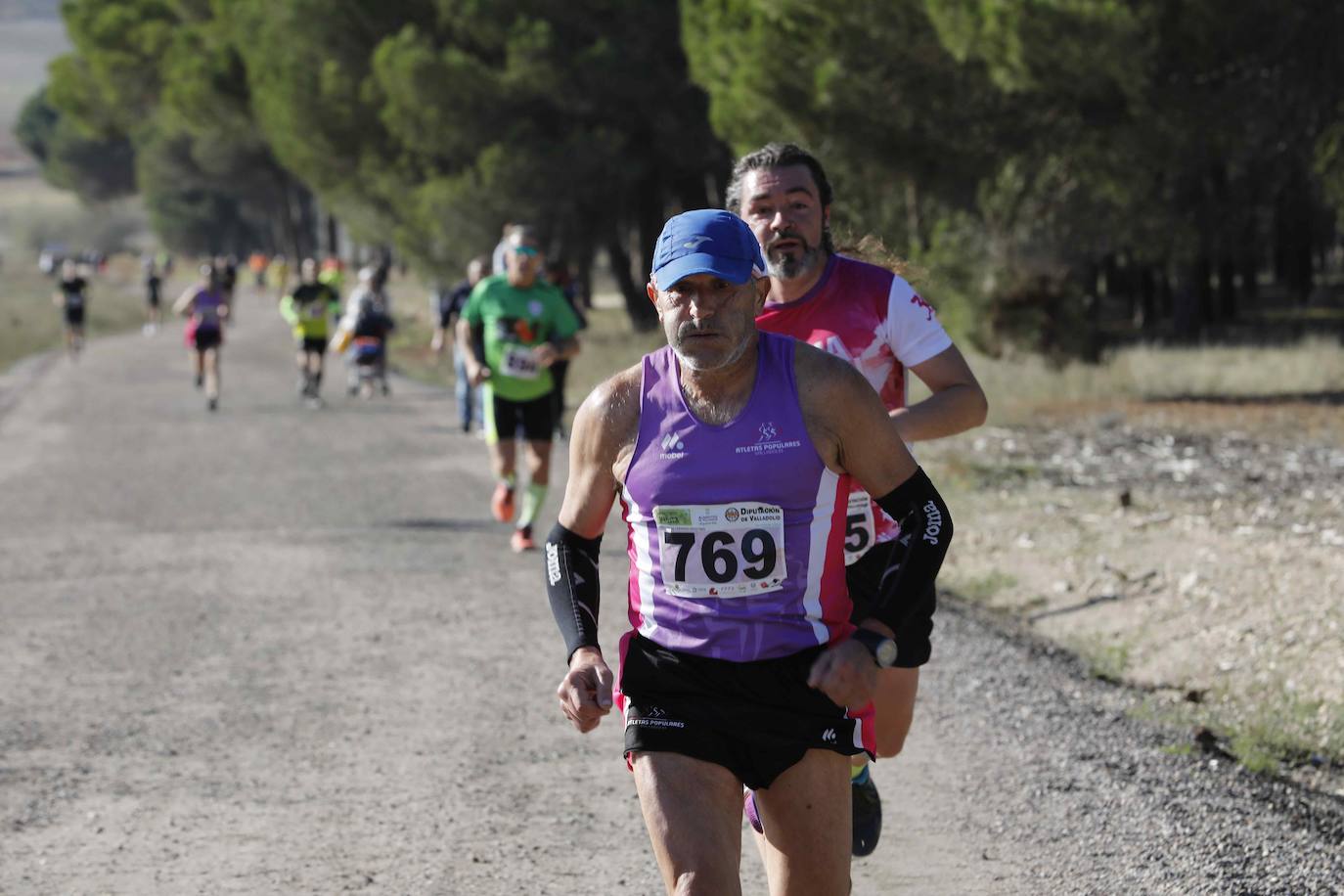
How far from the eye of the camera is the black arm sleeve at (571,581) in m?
3.74

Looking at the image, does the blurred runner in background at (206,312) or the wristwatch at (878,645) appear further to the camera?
the blurred runner in background at (206,312)

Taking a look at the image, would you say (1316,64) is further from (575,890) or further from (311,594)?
(575,890)

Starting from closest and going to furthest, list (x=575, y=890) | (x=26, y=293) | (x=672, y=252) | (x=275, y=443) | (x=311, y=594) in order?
(x=672, y=252) → (x=575, y=890) → (x=311, y=594) → (x=275, y=443) → (x=26, y=293)

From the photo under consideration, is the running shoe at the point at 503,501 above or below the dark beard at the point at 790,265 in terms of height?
below

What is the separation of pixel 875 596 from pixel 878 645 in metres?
0.17

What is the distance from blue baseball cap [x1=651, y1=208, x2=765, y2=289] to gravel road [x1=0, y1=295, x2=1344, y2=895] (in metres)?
2.16

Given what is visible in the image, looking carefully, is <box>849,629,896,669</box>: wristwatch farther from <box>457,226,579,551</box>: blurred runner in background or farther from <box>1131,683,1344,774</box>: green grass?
<box>457,226,579,551</box>: blurred runner in background

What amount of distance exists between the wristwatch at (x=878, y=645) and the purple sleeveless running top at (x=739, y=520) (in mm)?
158

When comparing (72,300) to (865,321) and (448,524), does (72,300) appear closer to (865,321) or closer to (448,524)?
(448,524)

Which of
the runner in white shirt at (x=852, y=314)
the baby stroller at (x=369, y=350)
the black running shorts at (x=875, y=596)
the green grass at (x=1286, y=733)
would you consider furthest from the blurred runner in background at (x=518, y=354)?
the baby stroller at (x=369, y=350)

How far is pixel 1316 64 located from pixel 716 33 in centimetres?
820

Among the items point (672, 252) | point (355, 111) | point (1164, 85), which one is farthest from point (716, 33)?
point (672, 252)

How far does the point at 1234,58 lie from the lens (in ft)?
66.4

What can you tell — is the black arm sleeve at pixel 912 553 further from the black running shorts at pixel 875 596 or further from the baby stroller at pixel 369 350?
the baby stroller at pixel 369 350
